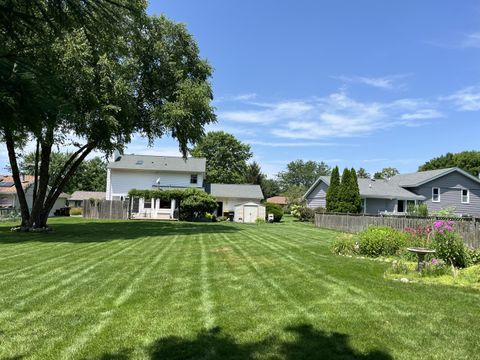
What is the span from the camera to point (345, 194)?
30188 millimetres

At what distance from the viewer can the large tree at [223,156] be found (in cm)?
6556

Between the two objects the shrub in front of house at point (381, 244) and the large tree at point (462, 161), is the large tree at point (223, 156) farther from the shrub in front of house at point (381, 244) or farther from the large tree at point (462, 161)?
the shrub in front of house at point (381, 244)

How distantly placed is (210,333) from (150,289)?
8.58 ft

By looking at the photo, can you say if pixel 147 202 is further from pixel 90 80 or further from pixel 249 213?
pixel 90 80

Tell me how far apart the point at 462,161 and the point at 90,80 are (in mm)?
59013

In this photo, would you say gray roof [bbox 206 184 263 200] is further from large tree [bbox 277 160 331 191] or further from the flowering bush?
large tree [bbox 277 160 331 191]

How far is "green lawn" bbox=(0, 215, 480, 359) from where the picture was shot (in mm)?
4531

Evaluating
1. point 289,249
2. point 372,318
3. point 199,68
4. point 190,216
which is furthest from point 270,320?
point 190,216

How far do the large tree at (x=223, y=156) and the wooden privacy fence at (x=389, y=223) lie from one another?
126 feet

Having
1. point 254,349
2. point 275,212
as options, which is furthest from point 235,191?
point 254,349

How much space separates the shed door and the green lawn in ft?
87.6

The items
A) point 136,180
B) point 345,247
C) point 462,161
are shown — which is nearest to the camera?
point 345,247

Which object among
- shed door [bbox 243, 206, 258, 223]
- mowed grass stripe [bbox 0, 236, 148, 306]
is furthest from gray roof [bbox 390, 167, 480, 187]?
mowed grass stripe [bbox 0, 236, 148, 306]

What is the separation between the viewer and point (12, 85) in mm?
2195
